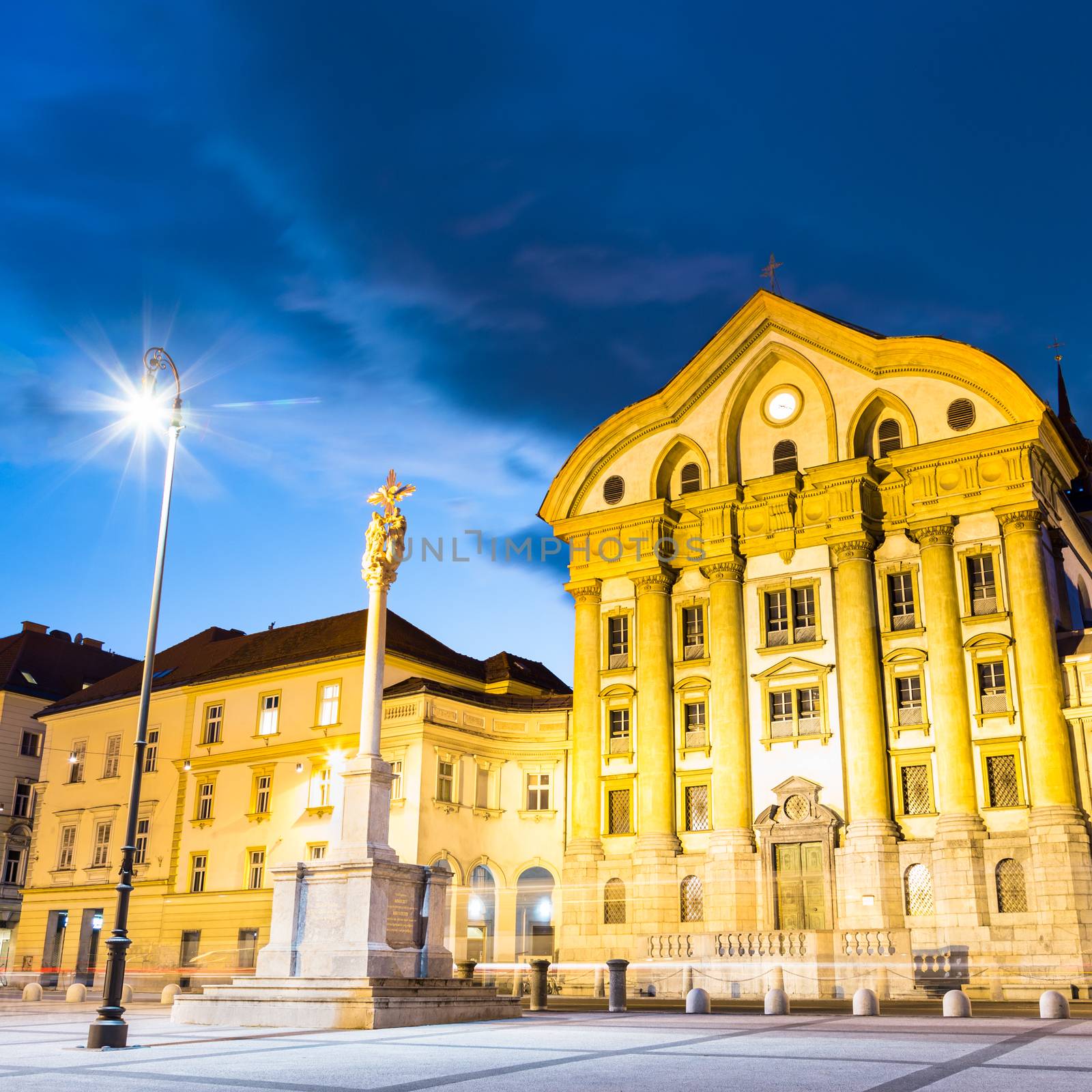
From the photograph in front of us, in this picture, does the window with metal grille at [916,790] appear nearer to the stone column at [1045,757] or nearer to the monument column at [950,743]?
the monument column at [950,743]

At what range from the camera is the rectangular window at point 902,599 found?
42094mm

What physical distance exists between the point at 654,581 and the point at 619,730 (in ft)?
19.6

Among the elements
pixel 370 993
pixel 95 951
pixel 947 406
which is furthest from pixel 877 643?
pixel 95 951

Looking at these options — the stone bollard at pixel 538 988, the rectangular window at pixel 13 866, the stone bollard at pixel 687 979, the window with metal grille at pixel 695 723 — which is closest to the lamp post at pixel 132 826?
the stone bollard at pixel 538 988

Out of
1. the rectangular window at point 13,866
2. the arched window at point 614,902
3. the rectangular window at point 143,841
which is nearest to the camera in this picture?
the arched window at point 614,902

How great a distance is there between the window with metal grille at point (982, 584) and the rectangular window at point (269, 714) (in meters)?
29.7

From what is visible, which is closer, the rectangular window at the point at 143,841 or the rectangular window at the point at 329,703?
the rectangular window at the point at 329,703

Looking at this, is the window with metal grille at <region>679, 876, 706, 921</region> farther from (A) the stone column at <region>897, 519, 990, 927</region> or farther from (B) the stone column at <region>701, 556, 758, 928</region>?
(A) the stone column at <region>897, 519, 990, 927</region>

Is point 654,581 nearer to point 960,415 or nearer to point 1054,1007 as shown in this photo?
point 960,415

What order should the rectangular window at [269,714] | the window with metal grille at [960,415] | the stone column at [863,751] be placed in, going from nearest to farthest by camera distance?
the stone column at [863,751] < the window with metal grille at [960,415] < the rectangular window at [269,714]

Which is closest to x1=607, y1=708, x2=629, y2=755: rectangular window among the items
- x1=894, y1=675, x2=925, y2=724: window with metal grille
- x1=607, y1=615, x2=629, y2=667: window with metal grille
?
x1=607, y1=615, x2=629, y2=667: window with metal grille

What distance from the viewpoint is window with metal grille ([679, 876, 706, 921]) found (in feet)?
141

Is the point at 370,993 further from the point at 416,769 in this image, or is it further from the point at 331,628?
the point at 331,628

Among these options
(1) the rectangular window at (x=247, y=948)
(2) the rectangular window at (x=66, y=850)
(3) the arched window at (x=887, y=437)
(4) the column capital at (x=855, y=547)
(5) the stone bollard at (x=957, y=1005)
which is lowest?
(5) the stone bollard at (x=957, y=1005)
